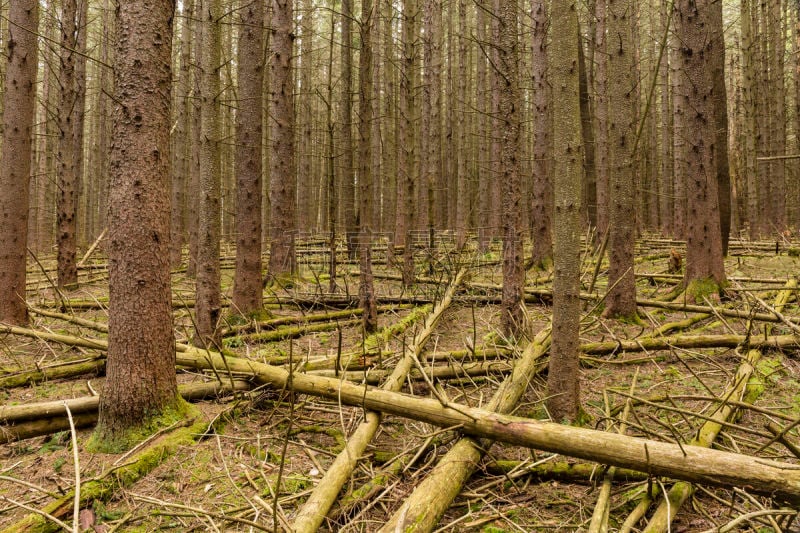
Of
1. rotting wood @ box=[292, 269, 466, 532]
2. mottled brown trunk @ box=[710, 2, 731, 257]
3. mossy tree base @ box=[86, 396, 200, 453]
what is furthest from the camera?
mottled brown trunk @ box=[710, 2, 731, 257]

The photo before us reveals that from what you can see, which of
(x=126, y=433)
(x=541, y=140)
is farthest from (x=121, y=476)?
(x=541, y=140)

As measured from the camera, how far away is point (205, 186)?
521 centimetres

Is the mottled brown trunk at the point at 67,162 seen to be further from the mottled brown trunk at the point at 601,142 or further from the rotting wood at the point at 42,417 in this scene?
the mottled brown trunk at the point at 601,142

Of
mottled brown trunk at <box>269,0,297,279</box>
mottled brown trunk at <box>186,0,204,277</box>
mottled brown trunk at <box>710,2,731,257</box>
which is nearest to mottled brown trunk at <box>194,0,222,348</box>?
mottled brown trunk at <box>269,0,297,279</box>

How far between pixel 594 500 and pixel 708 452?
2.25ft

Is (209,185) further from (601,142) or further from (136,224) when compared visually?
(601,142)

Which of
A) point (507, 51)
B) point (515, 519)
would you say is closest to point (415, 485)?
point (515, 519)

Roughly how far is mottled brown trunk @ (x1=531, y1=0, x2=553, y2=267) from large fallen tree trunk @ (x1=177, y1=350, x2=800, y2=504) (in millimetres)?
6951

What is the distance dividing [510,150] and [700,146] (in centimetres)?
368

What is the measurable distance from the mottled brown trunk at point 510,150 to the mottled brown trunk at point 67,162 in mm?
8244

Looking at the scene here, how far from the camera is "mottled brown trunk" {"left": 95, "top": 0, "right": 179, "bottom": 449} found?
3.24m

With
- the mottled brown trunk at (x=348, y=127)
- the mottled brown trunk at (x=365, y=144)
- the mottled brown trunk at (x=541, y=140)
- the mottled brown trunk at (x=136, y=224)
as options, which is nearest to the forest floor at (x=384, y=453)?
the mottled brown trunk at (x=136, y=224)

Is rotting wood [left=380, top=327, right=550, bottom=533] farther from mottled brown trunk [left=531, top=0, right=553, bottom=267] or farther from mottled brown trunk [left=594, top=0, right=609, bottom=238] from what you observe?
mottled brown trunk [left=531, top=0, right=553, bottom=267]

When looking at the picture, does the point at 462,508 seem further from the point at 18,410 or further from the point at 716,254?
the point at 716,254
